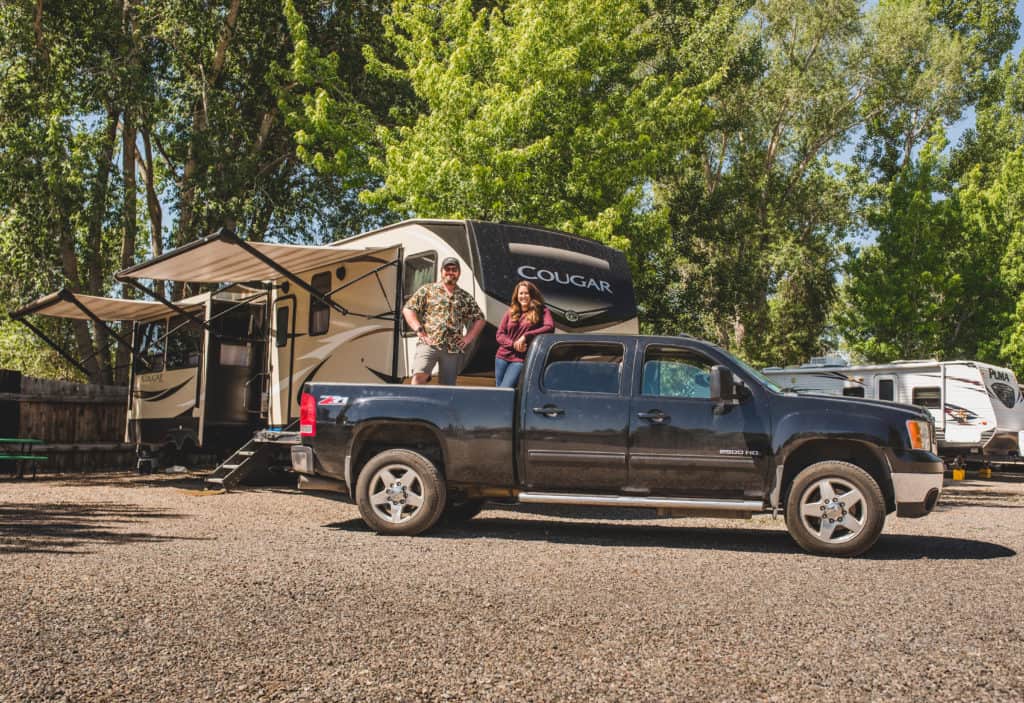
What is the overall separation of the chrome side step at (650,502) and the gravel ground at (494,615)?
351 millimetres

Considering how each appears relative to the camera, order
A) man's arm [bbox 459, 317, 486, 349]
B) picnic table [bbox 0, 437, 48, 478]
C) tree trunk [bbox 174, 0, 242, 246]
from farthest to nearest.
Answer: tree trunk [bbox 174, 0, 242, 246] → picnic table [bbox 0, 437, 48, 478] → man's arm [bbox 459, 317, 486, 349]

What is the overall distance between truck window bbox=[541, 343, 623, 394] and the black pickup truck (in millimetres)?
12

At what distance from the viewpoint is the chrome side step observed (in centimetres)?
799

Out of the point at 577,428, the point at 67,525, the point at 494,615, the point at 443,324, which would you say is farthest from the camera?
the point at 443,324

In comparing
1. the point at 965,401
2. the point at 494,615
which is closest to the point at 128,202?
the point at 965,401

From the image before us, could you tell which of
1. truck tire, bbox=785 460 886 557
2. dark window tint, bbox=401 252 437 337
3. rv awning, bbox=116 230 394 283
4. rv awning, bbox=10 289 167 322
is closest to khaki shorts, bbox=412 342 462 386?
dark window tint, bbox=401 252 437 337

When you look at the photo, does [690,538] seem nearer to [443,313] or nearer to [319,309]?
[443,313]

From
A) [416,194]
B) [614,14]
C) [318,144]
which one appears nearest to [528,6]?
[614,14]

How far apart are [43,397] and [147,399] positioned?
2689 millimetres

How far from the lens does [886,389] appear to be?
21438mm

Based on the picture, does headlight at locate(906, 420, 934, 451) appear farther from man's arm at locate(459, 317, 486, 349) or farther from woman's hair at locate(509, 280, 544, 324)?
man's arm at locate(459, 317, 486, 349)

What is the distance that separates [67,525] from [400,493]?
10.5 feet

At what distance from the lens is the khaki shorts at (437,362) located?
988 cm

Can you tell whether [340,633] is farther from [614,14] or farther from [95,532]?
[614,14]
